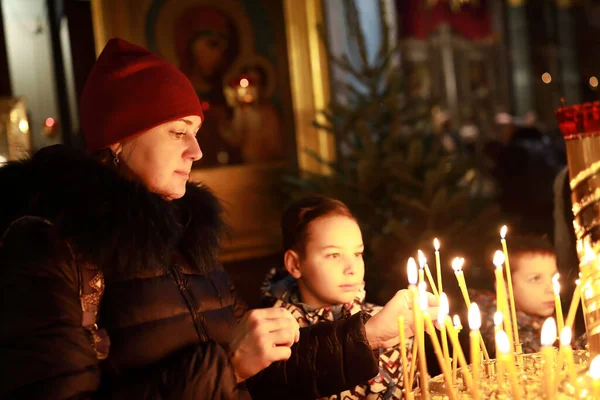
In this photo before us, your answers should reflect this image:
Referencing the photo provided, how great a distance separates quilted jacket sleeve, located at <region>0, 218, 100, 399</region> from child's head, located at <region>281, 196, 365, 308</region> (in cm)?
107

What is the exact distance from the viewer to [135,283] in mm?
1679

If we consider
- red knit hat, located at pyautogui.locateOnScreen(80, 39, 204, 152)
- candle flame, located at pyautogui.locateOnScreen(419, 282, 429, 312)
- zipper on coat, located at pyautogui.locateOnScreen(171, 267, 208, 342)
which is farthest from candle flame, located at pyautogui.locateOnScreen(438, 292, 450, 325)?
red knit hat, located at pyautogui.locateOnScreen(80, 39, 204, 152)

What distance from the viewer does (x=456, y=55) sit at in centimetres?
1091

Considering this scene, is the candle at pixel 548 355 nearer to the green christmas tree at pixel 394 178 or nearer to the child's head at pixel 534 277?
the child's head at pixel 534 277

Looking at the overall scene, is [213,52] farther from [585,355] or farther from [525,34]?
[525,34]

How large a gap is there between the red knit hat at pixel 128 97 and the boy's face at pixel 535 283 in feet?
5.09

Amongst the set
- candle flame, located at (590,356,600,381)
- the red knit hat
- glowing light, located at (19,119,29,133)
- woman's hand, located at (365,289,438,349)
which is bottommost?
woman's hand, located at (365,289,438,349)

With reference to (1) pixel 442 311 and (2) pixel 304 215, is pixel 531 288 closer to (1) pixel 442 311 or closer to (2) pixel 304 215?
(2) pixel 304 215

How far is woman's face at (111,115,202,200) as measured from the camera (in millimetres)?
1862

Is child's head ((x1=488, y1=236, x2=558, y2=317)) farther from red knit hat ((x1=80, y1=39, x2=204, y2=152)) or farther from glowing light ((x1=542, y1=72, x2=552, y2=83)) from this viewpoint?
glowing light ((x1=542, y1=72, x2=552, y2=83))

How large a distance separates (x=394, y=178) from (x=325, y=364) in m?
2.94

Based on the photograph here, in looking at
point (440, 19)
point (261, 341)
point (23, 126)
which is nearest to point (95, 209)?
point (261, 341)

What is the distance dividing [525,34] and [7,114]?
8.68 m

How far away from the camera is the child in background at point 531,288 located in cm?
282
